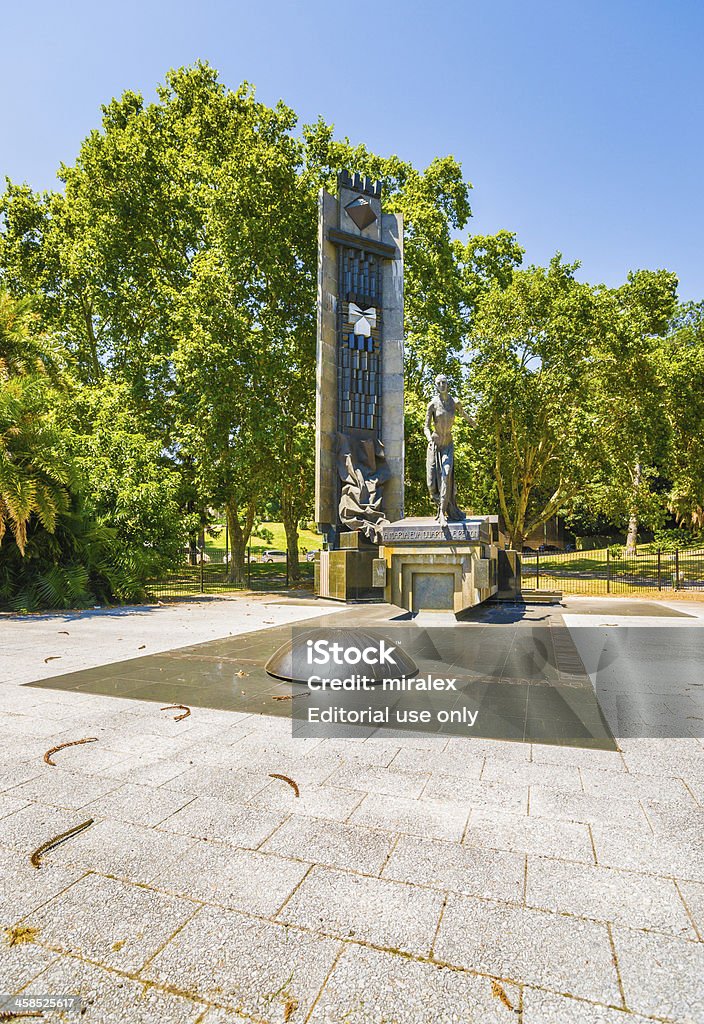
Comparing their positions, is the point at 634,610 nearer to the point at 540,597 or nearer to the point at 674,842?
the point at 540,597

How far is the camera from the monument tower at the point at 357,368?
63.6 feet

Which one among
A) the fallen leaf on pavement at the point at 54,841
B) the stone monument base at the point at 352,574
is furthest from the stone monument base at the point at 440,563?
the fallen leaf on pavement at the point at 54,841

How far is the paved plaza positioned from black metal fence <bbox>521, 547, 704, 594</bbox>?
20835mm

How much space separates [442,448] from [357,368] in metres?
8.56

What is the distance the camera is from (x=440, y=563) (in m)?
13.3

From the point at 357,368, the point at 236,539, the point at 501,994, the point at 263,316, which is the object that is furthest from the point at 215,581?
the point at 501,994

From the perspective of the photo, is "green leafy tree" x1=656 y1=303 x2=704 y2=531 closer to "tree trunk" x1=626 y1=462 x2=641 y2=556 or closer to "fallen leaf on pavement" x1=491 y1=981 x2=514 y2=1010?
"tree trunk" x1=626 y1=462 x2=641 y2=556

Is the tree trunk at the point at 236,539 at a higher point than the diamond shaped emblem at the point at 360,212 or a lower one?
lower

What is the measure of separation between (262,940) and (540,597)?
17962 millimetres

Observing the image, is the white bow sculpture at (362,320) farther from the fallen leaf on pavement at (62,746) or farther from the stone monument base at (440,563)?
the fallen leaf on pavement at (62,746)

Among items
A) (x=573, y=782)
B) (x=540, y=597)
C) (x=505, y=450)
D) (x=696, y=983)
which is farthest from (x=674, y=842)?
(x=505, y=450)

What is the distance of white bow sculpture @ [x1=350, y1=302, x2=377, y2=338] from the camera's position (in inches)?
815

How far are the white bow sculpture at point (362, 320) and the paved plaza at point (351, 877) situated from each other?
58.5ft

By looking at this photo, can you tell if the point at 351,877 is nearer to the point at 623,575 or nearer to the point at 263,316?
the point at 263,316
